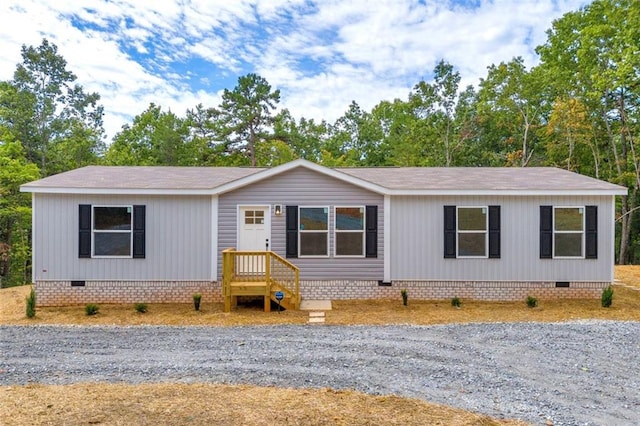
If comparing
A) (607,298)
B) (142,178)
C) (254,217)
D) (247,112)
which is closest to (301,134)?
(247,112)

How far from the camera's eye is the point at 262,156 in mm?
26266

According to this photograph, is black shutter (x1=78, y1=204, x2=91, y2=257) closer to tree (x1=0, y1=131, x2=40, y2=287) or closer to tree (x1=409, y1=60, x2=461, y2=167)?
tree (x1=0, y1=131, x2=40, y2=287)

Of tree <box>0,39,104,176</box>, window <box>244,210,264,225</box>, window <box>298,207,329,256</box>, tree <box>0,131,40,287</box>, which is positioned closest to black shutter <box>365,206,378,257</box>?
window <box>298,207,329,256</box>

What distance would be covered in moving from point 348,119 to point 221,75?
40.8 feet

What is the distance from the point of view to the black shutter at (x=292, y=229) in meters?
9.40

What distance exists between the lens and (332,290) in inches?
375

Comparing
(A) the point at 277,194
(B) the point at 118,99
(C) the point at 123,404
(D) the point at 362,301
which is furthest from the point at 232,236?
(B) the point at 118,99

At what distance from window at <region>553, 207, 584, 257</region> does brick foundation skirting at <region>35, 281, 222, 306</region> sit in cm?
826

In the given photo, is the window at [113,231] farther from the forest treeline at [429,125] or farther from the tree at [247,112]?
the tree at [247,112]

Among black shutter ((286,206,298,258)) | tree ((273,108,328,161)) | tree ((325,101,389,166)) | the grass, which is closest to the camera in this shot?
the grass

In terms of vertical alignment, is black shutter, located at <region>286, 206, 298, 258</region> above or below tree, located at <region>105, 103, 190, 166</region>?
below

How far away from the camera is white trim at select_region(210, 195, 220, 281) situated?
932cm

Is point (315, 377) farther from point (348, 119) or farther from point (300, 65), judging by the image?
point (348, 119)

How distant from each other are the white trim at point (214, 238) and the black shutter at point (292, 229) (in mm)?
1732
